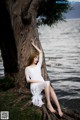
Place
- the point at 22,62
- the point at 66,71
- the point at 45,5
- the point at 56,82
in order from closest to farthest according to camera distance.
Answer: the point at 22,62 → the point at 45,5 → the point at 56,82 → the point at 66,71

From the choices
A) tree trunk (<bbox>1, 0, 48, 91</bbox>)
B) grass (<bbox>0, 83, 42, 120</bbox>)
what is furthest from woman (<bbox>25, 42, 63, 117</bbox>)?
tree trunk (<bbox>1, 0, 48, 91</bbox>)

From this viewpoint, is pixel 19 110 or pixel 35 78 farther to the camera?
pixel 19 110

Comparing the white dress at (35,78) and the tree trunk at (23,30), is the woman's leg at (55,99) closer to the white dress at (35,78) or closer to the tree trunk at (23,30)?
the white dress at (35,78)

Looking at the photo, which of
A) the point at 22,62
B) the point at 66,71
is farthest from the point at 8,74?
the point at 66,71

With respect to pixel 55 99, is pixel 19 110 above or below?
below

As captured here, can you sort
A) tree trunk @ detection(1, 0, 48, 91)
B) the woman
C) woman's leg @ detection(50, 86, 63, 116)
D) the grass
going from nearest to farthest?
the woman
woman's leg @ detection(50, 86, 63, 116)
the grass
tree trunk @ detection(1, 0, 48, 91)

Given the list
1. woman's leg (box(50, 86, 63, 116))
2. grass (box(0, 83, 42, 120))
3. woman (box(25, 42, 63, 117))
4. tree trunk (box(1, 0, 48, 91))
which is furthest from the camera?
tree trunk (box(1, 0, 48, 91))

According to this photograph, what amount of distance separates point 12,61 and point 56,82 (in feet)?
27.1

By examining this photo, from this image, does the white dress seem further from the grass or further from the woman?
the grass

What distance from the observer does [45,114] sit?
14492 mm

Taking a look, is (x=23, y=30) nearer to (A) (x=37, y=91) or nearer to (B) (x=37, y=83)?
(B) (x=37, y=83)

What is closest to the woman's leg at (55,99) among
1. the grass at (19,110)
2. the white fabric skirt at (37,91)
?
the white fabric skirt at (37,91)

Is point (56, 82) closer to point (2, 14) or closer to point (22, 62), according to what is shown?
point (2, 14)

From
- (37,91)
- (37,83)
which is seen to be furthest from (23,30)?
(37,91)
